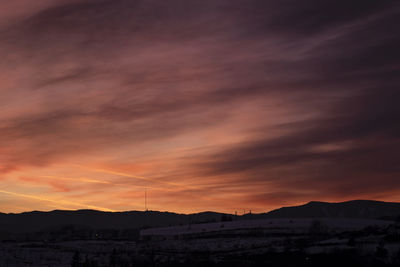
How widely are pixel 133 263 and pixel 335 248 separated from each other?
32296mm

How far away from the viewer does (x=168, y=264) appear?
3351 inches

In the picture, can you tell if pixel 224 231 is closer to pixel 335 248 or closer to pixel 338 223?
pixel 338 223

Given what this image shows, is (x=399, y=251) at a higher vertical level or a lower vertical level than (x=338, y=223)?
lower

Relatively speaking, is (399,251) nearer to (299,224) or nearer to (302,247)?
(302,247)

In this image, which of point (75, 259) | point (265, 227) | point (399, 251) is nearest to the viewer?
point (399, 251)

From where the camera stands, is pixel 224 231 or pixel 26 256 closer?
pixel 26 256

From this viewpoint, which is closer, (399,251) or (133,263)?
(399,251)

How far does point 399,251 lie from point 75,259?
4744 centimetres

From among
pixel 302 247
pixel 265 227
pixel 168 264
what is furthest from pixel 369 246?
pixel 265 227

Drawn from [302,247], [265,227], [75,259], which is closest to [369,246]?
[302,247]

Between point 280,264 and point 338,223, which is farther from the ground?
point 338,223

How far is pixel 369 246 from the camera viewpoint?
3339 inches

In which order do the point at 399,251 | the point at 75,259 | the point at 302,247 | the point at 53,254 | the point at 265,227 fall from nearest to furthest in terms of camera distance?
the point at 399,251 < the point at 75,259 < the point at 302,247 < the point at 53,254 < the point at 265,227

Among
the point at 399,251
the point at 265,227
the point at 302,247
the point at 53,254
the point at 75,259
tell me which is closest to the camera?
the point at 399,251
